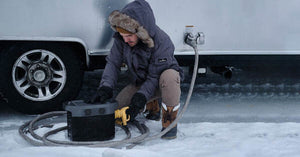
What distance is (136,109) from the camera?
209 centimetres

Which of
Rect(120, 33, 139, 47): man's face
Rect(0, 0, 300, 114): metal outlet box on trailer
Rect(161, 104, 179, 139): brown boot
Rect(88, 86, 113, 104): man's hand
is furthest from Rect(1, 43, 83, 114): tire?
Rect(161, 104, 179, 139): brown boot

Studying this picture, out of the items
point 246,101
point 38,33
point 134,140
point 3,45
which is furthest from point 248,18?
point 3,45

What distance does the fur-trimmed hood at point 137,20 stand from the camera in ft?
6.66

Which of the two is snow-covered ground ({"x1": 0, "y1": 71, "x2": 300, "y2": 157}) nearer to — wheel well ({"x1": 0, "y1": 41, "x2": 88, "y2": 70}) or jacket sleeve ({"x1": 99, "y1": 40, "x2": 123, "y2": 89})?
jacket sleeve ({"x1": 99, "y1": 40, "x2": 123, "y2": 89})

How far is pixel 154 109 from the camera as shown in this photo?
269 centimetres

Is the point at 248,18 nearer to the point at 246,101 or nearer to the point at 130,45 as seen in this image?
the point at 246,101

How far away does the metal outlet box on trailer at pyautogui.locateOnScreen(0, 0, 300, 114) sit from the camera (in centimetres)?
253

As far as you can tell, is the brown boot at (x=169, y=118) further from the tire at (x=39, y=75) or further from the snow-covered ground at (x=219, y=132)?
the tire at (x=39, y=75)

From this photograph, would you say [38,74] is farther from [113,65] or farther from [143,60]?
[143,60]

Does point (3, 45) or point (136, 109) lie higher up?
point (3, 45)

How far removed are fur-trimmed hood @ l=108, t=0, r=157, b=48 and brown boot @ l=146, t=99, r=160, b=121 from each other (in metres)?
0.74

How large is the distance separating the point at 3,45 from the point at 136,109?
140cm

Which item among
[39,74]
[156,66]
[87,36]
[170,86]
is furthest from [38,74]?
[170,86]

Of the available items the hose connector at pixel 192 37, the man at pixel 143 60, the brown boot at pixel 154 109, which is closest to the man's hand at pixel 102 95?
the man at pixel 143 60
